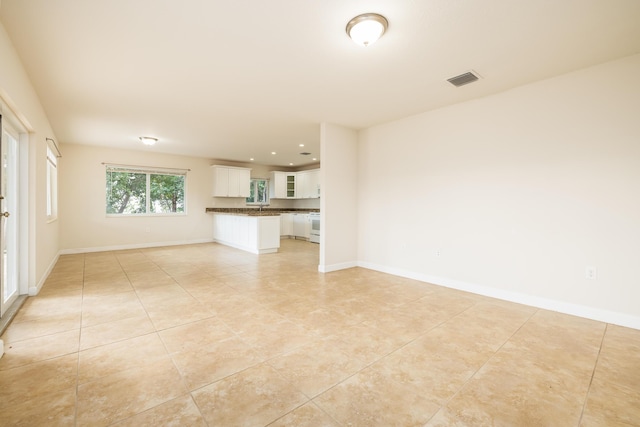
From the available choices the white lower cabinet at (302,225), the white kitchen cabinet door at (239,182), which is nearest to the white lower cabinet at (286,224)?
the white lower cabinet at (302,225)

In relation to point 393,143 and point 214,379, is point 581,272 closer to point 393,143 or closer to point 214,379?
point 393,143

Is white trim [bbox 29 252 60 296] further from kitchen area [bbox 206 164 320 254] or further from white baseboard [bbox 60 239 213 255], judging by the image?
kitchen area [bbox 206 164 320 254]

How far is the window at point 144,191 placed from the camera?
6871 mm

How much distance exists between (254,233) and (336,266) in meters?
2.46

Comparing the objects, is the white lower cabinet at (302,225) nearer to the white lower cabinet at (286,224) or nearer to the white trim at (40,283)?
the white lower cabinet at (286,224)

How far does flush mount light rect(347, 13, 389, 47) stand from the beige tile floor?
94.1 inches

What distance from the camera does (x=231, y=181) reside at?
8.20 meters

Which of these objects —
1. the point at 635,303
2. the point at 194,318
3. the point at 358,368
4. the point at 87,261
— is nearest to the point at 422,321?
the point at 358,368

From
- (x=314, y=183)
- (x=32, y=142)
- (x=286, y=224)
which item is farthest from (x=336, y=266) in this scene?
(x=286, y=224)

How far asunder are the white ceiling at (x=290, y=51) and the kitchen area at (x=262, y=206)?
3.00 m

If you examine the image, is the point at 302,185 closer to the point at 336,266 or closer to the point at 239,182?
the point at 239,182

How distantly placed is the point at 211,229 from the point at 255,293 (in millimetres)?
5295

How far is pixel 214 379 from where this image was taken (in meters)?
1.79

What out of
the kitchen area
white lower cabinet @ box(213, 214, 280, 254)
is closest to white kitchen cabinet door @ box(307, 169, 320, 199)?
the kitchen area
